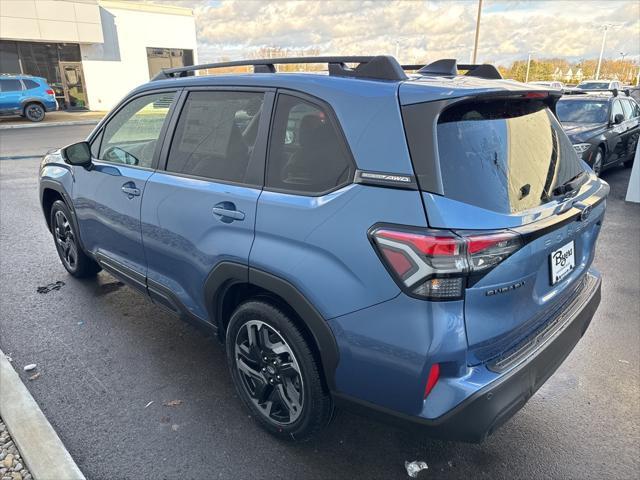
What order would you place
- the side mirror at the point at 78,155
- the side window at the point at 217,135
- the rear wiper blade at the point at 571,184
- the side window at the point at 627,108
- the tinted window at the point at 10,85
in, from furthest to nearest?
the tinted window at the point at 10,85
the side window at the point at 627,108
the side mirror at the point at 78,155
the side window at the point at 217,135
the rear wiper blade at the point at 571,184

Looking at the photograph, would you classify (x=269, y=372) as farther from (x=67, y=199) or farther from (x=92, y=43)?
(x=92, y=43)

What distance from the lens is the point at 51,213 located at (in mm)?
4625

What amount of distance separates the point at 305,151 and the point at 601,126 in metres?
9.01

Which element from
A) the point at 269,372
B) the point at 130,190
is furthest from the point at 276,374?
the point at 130,190

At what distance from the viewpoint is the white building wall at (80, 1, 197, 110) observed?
1101 inches

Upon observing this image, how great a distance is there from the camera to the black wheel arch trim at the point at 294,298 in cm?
209

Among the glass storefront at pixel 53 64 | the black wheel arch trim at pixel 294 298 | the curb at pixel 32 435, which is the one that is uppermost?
the glass storefront at pixel 53 64

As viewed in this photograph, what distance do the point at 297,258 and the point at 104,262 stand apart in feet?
7.39

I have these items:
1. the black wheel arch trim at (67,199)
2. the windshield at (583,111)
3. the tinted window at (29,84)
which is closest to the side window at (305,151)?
the black wheel arch trim at (67,199)

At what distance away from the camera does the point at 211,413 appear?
2781mm

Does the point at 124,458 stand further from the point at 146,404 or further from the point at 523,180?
the point at 523,180

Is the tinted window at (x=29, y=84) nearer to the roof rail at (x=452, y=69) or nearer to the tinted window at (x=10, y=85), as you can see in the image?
the tinted window at (x=10, y=85)

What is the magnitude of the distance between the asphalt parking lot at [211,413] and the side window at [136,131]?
131 centimetres

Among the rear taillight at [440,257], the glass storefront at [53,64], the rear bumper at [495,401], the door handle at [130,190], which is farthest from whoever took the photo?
the glass storefront at [53,64]
